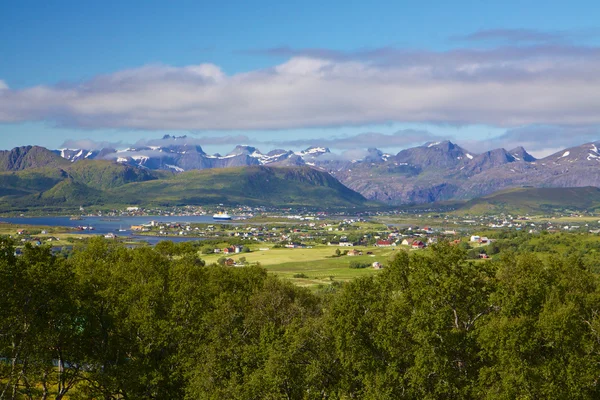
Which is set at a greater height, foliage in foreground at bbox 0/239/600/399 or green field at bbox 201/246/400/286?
foliage in foreground at bbox 0/239/600/399

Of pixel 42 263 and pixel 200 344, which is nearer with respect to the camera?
pixel 42 263

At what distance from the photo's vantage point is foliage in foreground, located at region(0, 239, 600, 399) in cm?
3291

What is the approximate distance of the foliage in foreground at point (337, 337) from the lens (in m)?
32.9

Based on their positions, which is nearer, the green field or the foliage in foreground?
the foliage in foreground

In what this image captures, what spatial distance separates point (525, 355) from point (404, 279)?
10.1 m

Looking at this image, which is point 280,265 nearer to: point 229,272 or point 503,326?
point 229,272

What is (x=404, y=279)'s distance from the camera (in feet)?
135

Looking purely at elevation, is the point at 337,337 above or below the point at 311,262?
above

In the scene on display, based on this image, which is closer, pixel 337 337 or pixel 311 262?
pixel 337 337

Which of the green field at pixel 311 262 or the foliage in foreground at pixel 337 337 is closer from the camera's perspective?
the foliage in foreground at pixel 337 337

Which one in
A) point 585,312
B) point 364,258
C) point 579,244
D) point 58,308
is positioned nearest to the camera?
point 58,308

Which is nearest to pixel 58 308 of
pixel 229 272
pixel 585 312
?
pixel 229 272

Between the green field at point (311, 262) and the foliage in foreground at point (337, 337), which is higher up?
the foliage in foreground at point (337, 337)

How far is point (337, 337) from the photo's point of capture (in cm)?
3606
